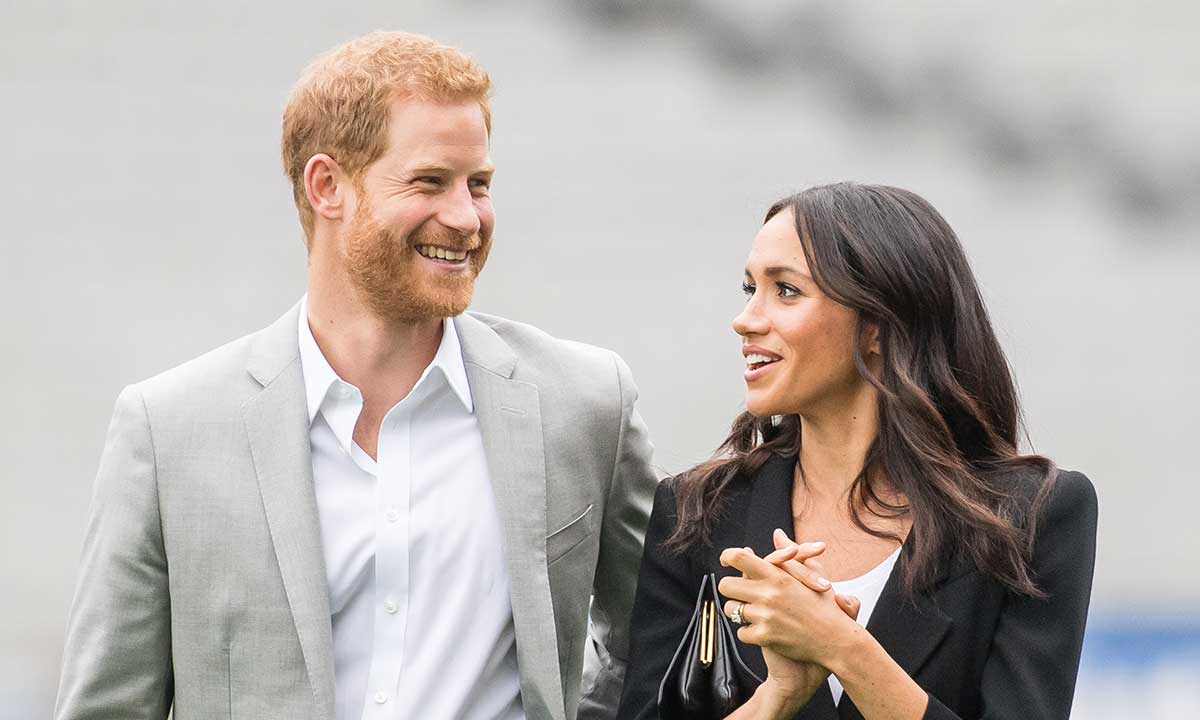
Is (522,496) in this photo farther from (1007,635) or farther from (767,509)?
(1007,635)

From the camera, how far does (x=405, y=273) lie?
287 cm

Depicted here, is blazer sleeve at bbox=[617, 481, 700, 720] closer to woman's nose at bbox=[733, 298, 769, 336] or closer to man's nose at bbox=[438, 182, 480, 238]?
woman's nose at bbox=[733, 298, 769, 336]

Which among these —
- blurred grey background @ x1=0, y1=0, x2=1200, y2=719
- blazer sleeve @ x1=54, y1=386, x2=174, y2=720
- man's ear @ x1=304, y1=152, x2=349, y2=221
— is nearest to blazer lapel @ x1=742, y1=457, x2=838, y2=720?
man's ear @ x1=304, y1=152, x2=349, y2=221

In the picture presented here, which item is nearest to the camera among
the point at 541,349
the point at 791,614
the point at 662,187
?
the point at 791,614

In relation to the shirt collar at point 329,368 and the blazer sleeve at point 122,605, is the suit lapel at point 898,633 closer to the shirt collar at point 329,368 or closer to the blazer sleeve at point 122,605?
the shirt collar at point 329,368

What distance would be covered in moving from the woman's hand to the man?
17.6 inches

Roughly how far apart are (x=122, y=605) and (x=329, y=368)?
1.65ft

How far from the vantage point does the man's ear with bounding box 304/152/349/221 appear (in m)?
2.96

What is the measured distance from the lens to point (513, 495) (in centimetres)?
Answer: 288

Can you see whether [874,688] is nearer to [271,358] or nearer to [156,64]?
[271,358]

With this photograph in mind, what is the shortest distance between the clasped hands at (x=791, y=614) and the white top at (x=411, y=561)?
47 cm

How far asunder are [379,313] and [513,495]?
38 cm

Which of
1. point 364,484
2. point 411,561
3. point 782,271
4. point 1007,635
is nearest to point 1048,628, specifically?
point 1007,635

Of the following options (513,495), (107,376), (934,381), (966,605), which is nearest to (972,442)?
(934,381)
